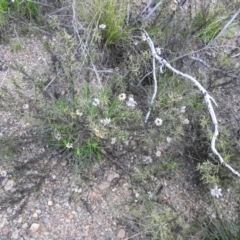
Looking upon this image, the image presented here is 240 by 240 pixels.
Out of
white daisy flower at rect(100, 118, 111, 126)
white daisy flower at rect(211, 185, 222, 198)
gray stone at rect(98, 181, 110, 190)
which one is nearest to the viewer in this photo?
white daisy flower at rect(100, 118, 111, 126)

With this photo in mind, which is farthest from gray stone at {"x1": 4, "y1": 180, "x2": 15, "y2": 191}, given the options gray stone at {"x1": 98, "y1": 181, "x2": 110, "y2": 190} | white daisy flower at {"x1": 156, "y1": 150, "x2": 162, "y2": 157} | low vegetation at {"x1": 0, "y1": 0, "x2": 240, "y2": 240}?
white daisy flower at {"x1": 156, "y1": 150, "x2": 162, "y2": 157}

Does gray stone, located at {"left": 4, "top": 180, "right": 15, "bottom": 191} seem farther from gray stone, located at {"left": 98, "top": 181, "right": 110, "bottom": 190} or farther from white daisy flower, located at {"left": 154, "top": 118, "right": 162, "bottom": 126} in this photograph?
white daisy flower, located at {"left": 154, "top": 118, "right": 162, "bottom": 126}

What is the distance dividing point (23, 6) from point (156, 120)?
1.21 meters

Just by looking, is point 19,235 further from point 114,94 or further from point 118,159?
point 114,94

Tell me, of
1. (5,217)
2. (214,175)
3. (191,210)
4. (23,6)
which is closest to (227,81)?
(214,175)

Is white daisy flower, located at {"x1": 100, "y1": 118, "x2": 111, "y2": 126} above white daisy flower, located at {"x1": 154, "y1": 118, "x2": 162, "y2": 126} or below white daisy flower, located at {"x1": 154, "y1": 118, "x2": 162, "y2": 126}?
below

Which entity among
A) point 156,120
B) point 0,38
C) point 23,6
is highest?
point 156,120

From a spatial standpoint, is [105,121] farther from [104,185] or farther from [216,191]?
[216,191]

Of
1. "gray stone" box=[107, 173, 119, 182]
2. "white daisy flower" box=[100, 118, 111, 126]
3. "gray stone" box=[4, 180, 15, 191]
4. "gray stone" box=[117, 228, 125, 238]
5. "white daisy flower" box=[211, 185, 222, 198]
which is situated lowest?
"gray stone" box=[4, 180, 15, 191]

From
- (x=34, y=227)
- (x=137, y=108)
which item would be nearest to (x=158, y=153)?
(x=137, y=108)

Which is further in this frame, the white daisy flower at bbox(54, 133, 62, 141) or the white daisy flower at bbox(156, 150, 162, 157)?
the white daisy flower at bbox(156, 150, 162, 157)

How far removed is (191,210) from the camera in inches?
81.0

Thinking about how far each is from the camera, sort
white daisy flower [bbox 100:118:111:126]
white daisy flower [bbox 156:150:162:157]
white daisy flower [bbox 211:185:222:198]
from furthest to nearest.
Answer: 1. white daisy flower [bbox 156:150:162:157]
2. white daisy flower [bbox 211:185:222:198]
3. white daisy flower [bbox 100:118:111:126]

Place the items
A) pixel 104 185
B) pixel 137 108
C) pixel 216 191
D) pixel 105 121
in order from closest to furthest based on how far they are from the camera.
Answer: pixel 105 121 → pixel 216 191 → pixel 104 185 → pixel 137 108
